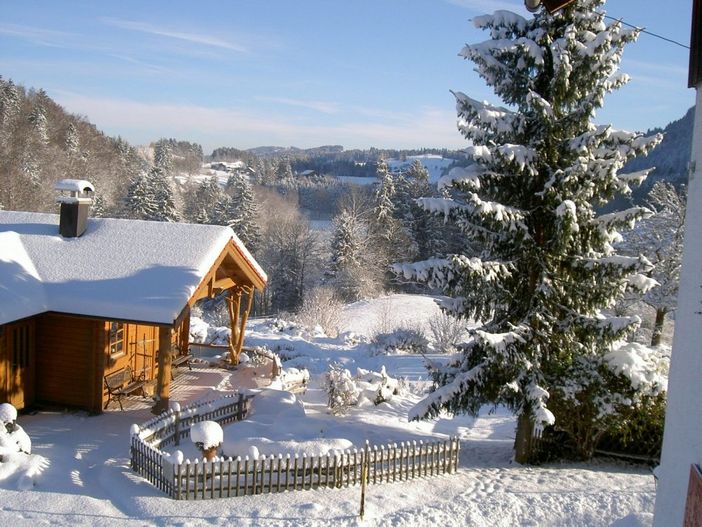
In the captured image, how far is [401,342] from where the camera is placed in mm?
28500

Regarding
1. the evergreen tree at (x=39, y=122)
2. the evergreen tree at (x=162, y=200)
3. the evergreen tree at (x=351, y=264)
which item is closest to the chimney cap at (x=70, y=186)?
the evergreen tree at (x=351, y=264)

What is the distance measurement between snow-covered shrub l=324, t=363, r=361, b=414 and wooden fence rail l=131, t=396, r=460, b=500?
4527 mm

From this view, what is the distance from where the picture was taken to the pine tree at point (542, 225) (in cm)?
1001

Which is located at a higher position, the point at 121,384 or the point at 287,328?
the point at 121,384

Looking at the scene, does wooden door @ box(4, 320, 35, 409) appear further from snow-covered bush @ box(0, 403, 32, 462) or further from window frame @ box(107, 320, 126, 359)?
snow-covered bush @ box(0, 403, 32, 462)

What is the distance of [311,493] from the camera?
9219 mm

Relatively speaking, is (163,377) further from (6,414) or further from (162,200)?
(162,200)

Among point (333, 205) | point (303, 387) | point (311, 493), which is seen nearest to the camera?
point (311, 493)

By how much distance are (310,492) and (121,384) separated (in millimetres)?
6368

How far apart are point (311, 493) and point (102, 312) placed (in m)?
5.91

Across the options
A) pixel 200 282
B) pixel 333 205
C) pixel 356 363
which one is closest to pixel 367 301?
pixel 356 363

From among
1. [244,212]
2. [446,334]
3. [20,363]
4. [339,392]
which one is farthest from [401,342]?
[244,212]

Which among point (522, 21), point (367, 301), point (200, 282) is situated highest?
point (522, 21)

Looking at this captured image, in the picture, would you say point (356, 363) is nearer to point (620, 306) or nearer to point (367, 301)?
point (620, 306)
